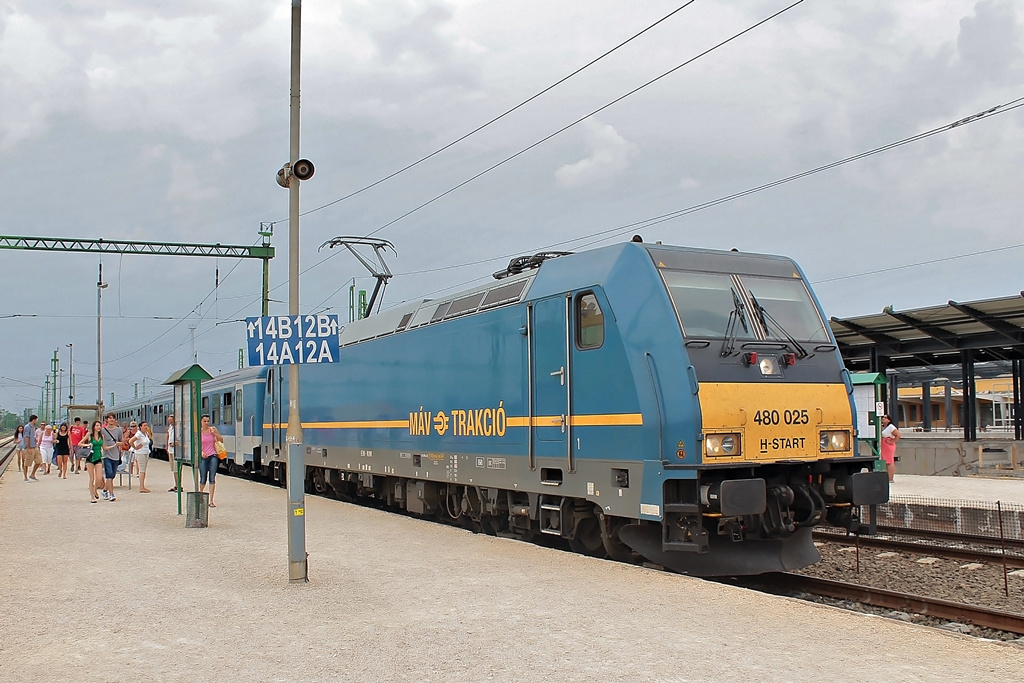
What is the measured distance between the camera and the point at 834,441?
9.62 m

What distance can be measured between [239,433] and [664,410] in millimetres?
20312

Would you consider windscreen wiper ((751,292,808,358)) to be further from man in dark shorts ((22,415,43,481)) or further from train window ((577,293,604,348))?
man in dark shorts ((22,415,43,481))

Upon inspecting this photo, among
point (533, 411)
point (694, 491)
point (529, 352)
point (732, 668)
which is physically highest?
point (529, 352)

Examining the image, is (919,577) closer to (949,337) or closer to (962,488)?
(962,488)

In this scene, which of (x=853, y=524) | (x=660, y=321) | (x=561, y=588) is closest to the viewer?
(x=561, y=588)

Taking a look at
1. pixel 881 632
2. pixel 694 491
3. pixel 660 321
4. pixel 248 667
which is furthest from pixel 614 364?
pixel 248 667

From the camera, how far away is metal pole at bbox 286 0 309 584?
359 inches

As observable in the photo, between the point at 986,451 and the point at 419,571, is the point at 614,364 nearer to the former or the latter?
the point at 419,571

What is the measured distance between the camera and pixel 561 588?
28.0ft

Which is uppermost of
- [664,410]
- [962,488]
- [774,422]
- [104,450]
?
[664,410]

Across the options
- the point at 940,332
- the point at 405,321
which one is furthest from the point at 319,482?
the point at 940,332

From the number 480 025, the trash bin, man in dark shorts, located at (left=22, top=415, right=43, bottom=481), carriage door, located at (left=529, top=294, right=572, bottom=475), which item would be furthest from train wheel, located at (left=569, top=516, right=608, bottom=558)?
man in dark shorts, located at (left=22, top=415, right=43, bottom=481)

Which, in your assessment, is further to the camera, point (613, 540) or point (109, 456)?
point (109, 456)

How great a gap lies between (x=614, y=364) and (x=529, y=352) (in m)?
1.73
